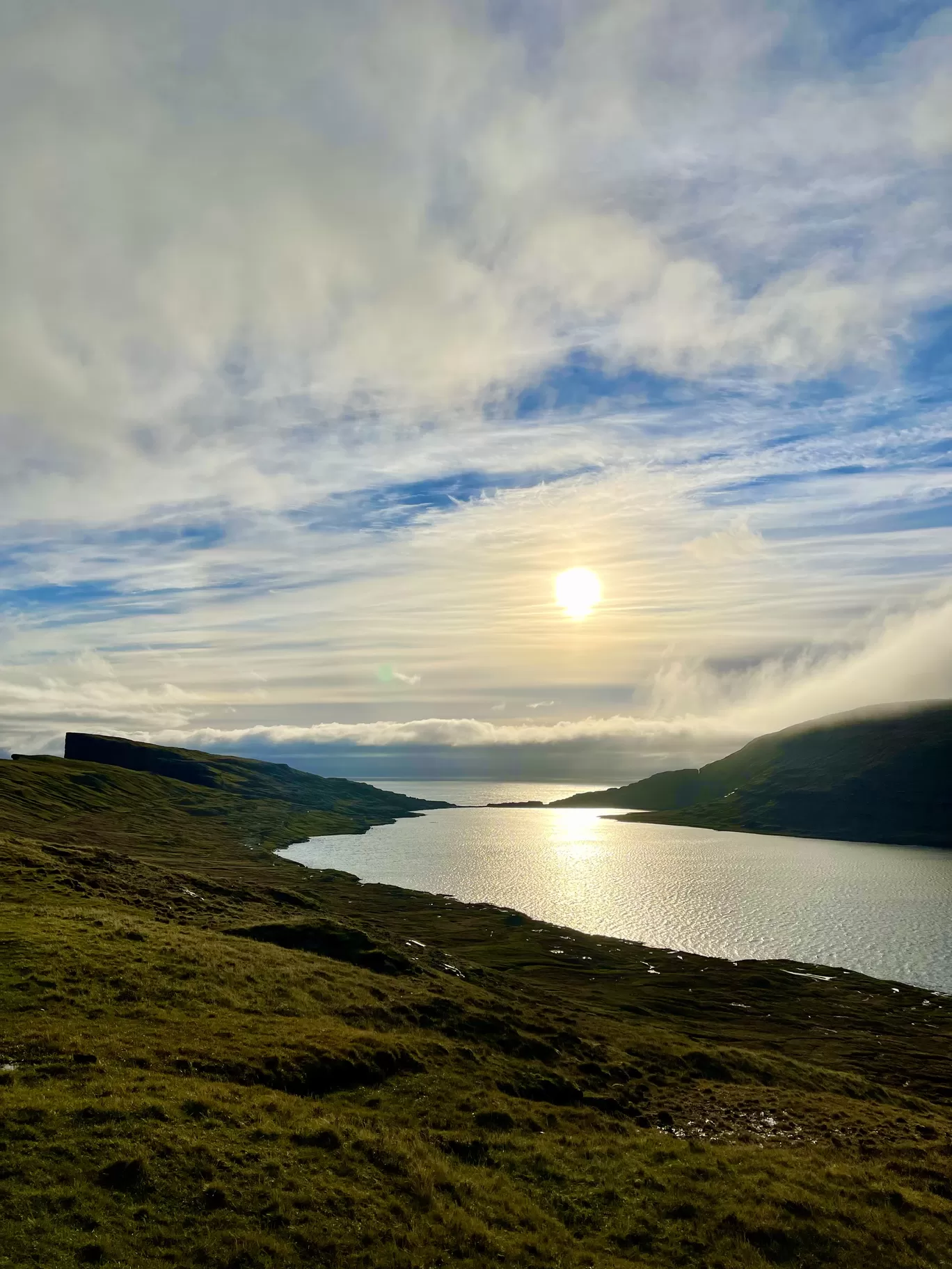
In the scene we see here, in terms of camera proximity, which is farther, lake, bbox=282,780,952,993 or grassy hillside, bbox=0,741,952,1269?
lake, bbox=282,780,952,993

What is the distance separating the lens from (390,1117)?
105ft

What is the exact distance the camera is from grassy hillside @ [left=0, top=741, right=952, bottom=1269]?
22141mm

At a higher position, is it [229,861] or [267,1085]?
[267,1085]

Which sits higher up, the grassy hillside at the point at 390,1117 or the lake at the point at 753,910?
the grassy hillside at the point at 390,1117

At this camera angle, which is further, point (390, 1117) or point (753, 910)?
point (753, 910)

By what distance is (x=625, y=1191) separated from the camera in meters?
29.2

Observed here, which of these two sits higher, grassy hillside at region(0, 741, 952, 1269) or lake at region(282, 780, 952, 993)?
grassy hillside at region(0, 741, 952, 1269)

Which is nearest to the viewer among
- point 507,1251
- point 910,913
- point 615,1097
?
point 507,1251

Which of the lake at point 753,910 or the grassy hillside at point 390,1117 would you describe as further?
the lake at point 753,910

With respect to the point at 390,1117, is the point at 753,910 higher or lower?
lower

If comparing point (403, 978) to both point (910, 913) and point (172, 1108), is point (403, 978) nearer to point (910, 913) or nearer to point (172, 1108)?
point (172, 1108)

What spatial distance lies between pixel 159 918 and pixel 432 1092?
38.4 m

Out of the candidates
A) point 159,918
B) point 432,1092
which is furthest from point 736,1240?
point 159,918

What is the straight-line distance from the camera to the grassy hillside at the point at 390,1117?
2214 centimetres
